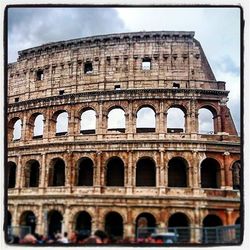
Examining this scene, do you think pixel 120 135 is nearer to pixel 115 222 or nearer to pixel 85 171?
pixel 85 171

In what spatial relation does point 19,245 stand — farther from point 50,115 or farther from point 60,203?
point 50,115

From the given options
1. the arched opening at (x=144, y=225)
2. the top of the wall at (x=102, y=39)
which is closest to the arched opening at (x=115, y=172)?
the arched opening at (x=144, y=225)

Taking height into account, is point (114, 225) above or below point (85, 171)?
below

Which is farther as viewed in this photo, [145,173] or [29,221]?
[145,173]

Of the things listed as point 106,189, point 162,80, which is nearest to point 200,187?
point 106,189

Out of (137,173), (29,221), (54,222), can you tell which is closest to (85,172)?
(137,173)

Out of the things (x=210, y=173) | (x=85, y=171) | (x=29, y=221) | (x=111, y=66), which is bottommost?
(x=29, y=221)

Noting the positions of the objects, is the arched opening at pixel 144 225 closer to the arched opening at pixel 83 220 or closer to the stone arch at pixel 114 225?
the stone arch at pixel 114 225

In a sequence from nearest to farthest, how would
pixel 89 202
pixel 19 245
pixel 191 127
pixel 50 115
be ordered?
pixel 19 245
pixel 89 202
pixel 191 127
pixel 50 115
